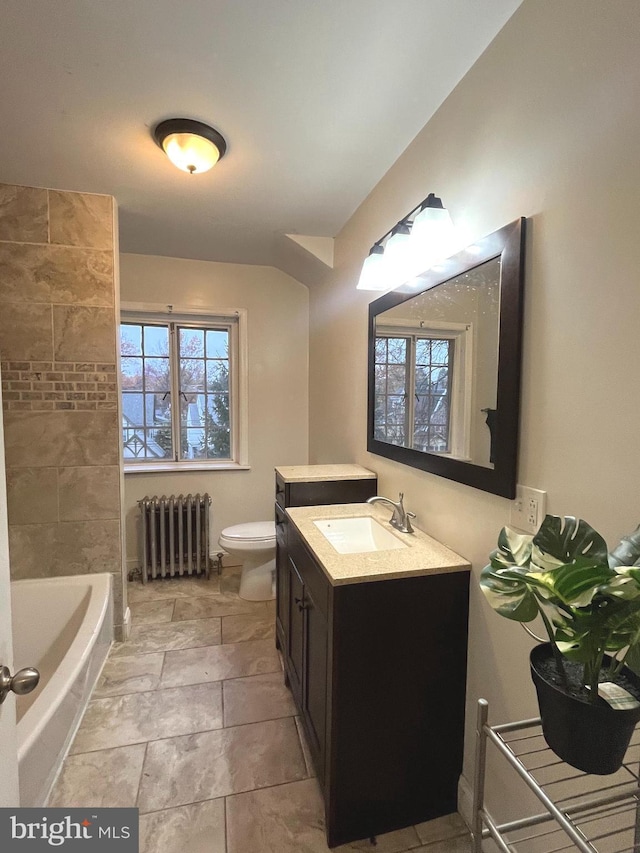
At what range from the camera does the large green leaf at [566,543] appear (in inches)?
26.3

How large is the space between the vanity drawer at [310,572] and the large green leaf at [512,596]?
676 millimetres

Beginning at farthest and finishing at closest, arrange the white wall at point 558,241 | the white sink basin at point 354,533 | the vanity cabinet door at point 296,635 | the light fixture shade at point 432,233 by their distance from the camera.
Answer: the white sink basin at point 354,533
the vanity cabinet door at point 296,635
the light fixture shade at point 432,233
the white wall at point 558,241

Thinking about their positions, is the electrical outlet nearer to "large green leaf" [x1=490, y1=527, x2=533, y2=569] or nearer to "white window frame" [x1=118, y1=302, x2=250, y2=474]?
"large green leaf" [x1=490, y1=527, x2=533, y2=569]

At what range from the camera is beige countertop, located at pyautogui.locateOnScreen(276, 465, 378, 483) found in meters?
2.04

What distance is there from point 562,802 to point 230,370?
10.0ft

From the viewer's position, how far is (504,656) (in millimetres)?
1178

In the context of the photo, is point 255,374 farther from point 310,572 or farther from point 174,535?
point 310,572

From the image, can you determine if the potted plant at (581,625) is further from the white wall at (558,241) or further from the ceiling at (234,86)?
the ceiling at (234,86)

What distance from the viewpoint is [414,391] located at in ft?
5.61

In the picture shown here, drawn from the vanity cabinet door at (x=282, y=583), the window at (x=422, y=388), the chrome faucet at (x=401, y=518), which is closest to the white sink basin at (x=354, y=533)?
the chrome faucet at (x=401, y=518)

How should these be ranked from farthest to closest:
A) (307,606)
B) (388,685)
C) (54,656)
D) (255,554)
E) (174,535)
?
(174,535), (255,554), (54,656), (307,606), (388,685)

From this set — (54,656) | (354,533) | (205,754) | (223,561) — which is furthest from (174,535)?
(354,533)

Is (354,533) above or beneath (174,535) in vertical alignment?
above

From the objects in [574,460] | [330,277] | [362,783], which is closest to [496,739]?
[574,460]
